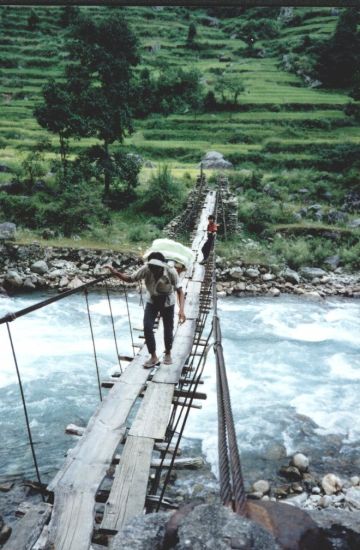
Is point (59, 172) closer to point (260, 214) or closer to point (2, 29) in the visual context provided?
point (260, 214)

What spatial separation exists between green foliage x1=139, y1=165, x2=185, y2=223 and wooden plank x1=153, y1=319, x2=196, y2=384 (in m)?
10.4

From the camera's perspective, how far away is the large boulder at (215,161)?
2286cm

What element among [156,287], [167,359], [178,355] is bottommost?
[178,355]

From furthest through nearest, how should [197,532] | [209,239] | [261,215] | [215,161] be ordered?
[215,161], [261,215], [209,239], [197,532]

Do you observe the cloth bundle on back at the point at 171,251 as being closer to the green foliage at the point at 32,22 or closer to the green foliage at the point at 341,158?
the green foliage at the point at 341,158

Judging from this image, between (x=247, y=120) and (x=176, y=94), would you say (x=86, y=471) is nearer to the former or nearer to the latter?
(x=247, y=120)

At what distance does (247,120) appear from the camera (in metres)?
31.3

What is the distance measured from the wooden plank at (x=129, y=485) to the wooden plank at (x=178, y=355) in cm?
99

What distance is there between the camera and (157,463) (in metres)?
2.91

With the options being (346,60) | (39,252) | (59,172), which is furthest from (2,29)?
(39,252)

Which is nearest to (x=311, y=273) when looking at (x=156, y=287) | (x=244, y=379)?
(x=244, y=379)

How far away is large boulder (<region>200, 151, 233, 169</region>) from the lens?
75.0ft

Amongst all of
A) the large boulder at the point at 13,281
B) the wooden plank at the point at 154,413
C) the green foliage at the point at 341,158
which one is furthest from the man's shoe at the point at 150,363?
the green foliage at the point at 341,158

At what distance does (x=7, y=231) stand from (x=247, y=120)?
76.6ft
